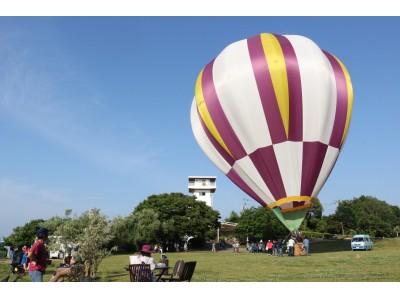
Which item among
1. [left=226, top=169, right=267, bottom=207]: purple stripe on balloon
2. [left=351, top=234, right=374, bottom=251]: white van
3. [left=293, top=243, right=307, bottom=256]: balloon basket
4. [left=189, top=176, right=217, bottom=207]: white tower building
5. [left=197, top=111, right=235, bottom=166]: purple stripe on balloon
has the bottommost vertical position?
[left=293, top=243, right=307, bottom=256]: balloon basket

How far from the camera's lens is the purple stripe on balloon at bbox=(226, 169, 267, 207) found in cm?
1694

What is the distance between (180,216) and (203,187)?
44756 mm

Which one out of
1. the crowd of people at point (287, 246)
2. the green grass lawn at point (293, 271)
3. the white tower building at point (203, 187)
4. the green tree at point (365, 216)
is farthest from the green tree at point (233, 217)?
the green grass lawn at point (293, 271)

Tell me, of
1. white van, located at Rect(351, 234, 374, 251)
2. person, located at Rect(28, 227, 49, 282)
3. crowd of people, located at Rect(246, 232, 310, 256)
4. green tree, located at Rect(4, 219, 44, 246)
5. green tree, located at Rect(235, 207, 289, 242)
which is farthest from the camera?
green tree, located at Rect(4, 219, 44, 246)

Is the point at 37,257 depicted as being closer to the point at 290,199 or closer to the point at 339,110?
the point at 290,199

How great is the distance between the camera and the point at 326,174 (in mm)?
16812

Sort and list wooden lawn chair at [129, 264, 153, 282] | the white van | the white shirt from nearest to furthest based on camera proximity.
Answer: wooden lawn chair at [129, 264, 153, 282], the white shirt, the white van

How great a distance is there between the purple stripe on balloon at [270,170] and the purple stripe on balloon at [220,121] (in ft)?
2.27

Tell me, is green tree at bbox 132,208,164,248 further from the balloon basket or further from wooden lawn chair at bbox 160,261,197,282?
wooden lawn chair at bbox 160,261,197,282

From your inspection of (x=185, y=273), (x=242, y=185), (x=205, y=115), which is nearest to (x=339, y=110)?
(x=242, y=185)

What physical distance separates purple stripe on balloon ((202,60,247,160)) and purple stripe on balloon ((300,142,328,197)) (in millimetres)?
2340

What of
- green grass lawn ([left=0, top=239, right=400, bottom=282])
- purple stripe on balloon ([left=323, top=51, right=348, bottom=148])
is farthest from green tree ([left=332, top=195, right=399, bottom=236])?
purple stripe on balloon ([left=323, top=51, right=348, bottom=148])
